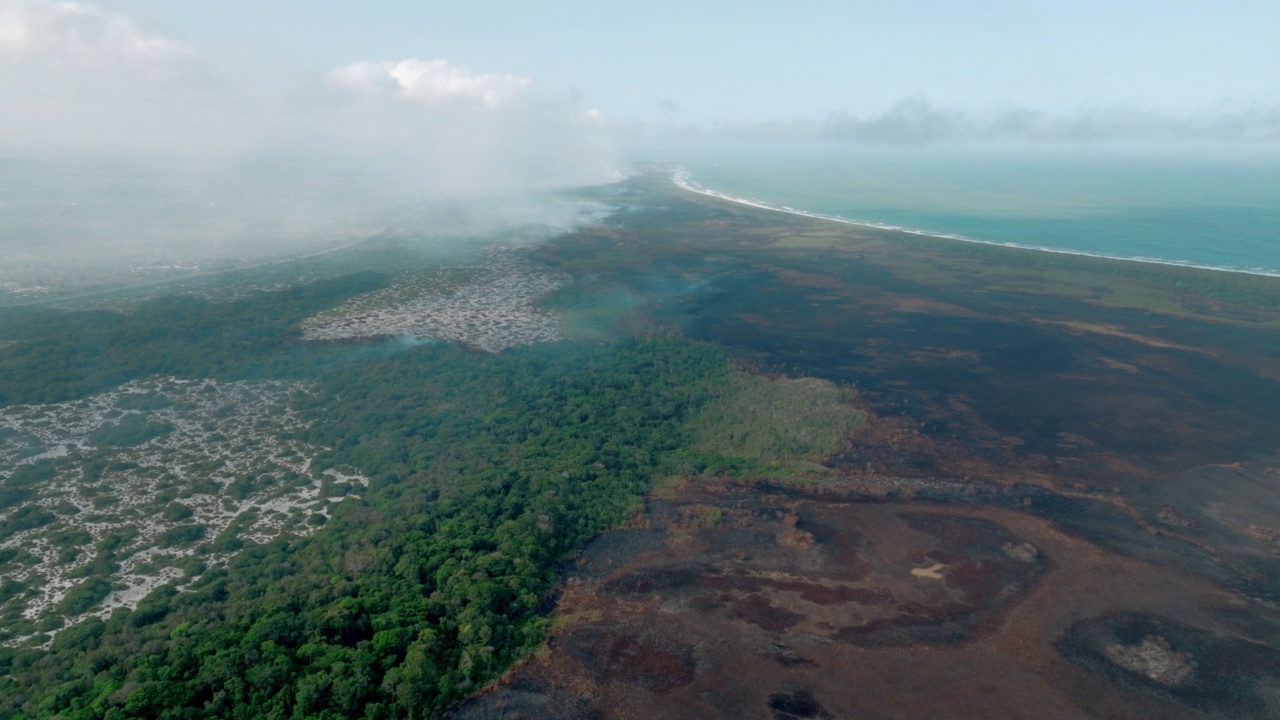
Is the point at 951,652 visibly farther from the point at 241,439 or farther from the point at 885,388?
the point at 241,439

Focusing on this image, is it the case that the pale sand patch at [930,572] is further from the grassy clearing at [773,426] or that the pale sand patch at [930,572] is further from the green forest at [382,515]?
the green forest at [382,515]

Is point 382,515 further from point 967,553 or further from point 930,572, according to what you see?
point 967,553

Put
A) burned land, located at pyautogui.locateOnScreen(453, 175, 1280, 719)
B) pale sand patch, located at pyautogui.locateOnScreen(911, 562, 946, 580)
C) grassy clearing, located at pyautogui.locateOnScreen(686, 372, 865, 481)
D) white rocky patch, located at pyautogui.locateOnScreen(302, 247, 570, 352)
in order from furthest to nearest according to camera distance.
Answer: white rocky patch, located at pyautogui.locateOnScreen(302, 247, 570, 352) → grassy clearing, located at pyautogui.locateOnScreen(686, 372, 865, 481) → pale sand patch, located at pyautogui.locateOnScreen(911, 562, 946, 580) → burned land, located at pyautogui.locateOnScreen(453, 175, 1280, 719)

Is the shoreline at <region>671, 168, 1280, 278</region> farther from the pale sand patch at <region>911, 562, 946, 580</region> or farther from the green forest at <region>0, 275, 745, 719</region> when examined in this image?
the pale sand patch at <region>911, 562, 946, 580</region>

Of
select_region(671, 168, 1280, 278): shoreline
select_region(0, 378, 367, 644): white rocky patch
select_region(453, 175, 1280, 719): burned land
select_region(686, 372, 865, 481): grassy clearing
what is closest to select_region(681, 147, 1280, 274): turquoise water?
select_region(671, 168, 1280, 278): shoreline

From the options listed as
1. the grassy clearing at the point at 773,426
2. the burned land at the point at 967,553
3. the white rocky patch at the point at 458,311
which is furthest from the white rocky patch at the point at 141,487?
the grassy clearing at the point at 773,426
